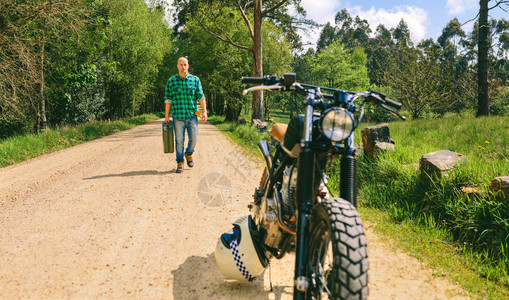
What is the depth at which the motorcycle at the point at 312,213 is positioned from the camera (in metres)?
1.67

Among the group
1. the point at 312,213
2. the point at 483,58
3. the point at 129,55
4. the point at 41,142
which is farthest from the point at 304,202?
the point at 129,55

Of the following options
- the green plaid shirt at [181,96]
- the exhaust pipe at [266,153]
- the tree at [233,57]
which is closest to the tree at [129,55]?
the tree at [233,57]

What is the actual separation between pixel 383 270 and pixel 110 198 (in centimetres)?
416

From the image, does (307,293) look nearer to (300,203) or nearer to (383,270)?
(300,203)

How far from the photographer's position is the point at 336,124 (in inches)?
77.6

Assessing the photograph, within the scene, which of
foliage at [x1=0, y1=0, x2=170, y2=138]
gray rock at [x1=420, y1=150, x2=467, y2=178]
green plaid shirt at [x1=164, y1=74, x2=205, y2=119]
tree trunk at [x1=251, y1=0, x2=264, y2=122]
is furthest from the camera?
tree trunk at [x1=251, y1=0, x2=264, y2=122]

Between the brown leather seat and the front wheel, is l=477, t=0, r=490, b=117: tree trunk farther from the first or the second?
the front wheel

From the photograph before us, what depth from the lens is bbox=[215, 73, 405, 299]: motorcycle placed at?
5.49ft

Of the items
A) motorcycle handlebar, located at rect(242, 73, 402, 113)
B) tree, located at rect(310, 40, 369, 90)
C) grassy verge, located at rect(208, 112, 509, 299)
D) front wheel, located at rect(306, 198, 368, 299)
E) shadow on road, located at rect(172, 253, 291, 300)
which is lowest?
shadow on road, located at rect(172, 253, 291, 300)

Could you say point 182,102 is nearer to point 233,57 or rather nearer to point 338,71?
point 233,57

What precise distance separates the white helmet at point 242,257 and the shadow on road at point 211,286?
0.43 ft

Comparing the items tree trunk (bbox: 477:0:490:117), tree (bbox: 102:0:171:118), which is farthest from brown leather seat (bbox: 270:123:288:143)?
tree (bbox: 102:0:171:118)

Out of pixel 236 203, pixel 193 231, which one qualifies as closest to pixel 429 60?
pixel 236 203

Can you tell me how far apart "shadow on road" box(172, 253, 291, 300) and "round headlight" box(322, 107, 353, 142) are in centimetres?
154
